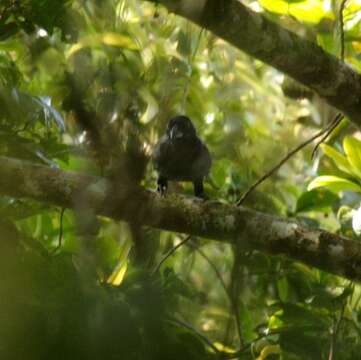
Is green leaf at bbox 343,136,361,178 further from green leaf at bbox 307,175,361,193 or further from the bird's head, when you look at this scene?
the bird's head

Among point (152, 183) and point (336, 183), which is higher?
point (336, 183)

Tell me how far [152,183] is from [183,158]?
0.27 m

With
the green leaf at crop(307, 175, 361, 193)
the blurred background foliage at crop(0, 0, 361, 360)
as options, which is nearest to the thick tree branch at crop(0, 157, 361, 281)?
the blurred background foliage at crop(0, 0, 361, 360)

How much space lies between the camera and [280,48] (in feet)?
6.90

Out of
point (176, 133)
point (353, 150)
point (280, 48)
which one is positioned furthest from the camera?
point (176, 133)

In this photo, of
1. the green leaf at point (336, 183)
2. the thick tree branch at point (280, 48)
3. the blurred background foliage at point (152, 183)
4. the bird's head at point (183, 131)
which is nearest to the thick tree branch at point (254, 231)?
the blurred background foliage at point (152, 183)

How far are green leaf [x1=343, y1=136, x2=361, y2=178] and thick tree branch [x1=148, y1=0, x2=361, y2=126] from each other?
0.08 m

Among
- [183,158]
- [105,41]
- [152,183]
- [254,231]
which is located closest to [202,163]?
[183,158]

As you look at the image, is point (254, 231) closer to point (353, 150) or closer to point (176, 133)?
point (353, 150)

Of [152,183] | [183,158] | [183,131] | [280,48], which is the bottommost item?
[152,183]

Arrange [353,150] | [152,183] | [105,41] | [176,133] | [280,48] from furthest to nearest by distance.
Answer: [152,183] → [176,133] → [353,150] → [280,48] → [105,41]

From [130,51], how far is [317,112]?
5.11 ft

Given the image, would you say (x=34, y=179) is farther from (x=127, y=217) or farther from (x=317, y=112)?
(x=317, y=112)

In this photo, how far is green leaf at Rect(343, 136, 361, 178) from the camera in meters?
2.34
